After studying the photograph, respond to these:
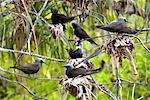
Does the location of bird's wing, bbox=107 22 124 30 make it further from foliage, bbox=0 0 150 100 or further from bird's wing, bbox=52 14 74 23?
bird's wing, bbox=52 14 74 23

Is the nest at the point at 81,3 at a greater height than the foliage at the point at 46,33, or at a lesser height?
greater

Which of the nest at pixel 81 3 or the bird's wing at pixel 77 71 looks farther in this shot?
the nest at pixel 81 3

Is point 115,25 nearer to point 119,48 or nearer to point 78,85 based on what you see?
point 119,48

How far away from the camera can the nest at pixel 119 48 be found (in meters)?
1.18

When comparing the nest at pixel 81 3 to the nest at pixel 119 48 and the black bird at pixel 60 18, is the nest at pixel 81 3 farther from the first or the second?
the nest at pixel 119 48

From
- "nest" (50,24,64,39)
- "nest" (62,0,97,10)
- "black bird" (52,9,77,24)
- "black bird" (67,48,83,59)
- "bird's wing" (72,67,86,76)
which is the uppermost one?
"nest" (62,0,97,10)

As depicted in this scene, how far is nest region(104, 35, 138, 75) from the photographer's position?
1176 mm

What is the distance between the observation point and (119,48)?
1184mm

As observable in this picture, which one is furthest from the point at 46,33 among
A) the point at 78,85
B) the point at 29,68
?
the point at 78,85

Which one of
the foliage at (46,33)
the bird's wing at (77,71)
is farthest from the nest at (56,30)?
the bird's wing at (77,71)

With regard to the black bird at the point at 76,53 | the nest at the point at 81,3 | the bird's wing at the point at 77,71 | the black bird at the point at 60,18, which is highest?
the nest at the point at 81,3

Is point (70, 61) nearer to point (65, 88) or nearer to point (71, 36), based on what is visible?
point (65, 88)

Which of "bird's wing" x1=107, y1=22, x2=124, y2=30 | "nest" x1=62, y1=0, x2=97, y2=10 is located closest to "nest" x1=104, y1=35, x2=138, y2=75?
"bird's wing" x1=107, y1=22, x2=124, y2=30

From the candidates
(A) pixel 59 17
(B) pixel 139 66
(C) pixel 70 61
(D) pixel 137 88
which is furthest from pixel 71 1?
(D) pixel 137 88
